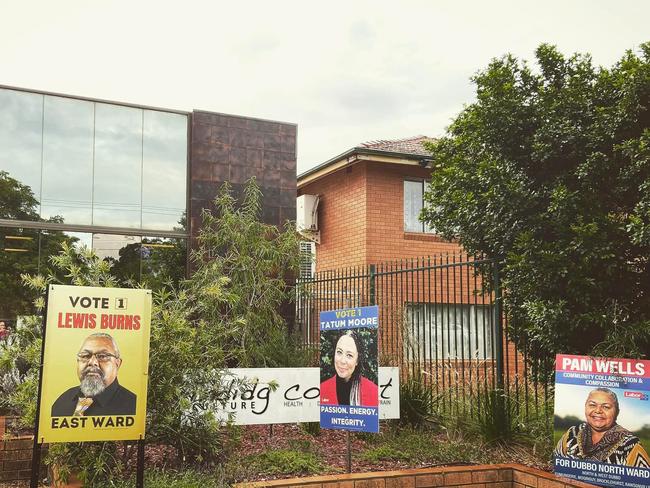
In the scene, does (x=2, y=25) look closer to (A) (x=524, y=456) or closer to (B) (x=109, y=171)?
(B) (x=109, y=171)

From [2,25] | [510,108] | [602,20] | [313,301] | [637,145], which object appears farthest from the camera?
[313,301]

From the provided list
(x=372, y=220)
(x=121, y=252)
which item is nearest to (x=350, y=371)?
(x=121, y=252)

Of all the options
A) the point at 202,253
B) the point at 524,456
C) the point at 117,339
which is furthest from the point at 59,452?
the point at 202,253

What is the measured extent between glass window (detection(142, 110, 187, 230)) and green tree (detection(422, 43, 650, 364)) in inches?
245

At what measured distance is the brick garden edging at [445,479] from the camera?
6.43 m

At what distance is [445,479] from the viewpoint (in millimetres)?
6918

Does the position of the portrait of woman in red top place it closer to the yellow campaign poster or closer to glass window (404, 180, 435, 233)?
the yellow campaign poster

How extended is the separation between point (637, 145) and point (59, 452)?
6.11 meters

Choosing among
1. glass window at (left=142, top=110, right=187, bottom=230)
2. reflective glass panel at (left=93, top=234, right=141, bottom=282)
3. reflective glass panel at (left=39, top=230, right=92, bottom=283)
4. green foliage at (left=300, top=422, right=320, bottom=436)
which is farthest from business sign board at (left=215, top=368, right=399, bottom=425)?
glass window at (left=142, top=110, right=187, bottom=230)

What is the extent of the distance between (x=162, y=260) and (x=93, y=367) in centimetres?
754

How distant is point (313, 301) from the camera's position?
13.4m

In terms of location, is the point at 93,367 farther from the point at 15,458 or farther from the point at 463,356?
the point at 463,356

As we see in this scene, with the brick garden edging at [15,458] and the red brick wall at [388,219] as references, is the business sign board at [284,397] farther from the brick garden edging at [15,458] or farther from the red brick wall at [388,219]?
the red brick wall at [388,219]

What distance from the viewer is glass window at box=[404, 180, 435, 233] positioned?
1672cm
